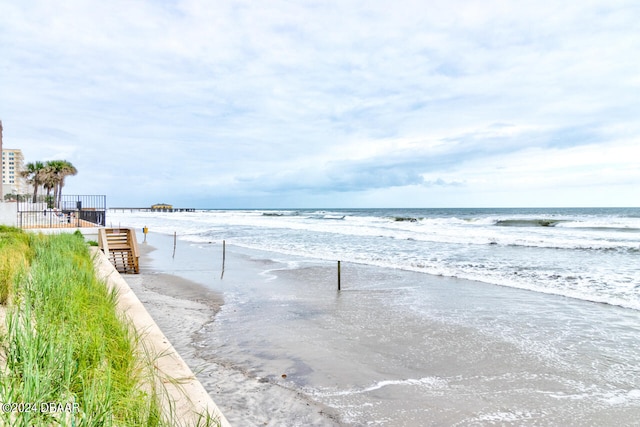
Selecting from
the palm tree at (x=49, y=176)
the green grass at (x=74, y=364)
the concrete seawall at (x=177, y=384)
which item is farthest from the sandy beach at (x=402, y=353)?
the palm tree at (x=49, y=176)

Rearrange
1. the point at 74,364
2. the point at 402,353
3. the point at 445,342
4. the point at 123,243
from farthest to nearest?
the point at 123,243 → the point at 445,342 → the point at 402,353 → the point at 74,364

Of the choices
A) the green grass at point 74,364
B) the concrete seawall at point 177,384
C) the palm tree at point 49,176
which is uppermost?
the palm tree at point 49,176

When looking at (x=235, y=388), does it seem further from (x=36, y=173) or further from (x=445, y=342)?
(x=36, y=173)

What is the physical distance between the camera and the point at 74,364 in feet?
11.0

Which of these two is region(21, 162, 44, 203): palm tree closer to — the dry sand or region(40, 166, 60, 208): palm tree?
region(40, 166, 60, 208): palm tree

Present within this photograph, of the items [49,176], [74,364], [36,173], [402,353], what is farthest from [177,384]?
[36,173]

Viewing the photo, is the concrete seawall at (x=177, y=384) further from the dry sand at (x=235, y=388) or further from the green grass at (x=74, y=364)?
the dry sand at (x=235, y=388)

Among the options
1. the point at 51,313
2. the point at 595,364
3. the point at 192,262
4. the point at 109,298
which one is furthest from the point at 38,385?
the point at 192,262

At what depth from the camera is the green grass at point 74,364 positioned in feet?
9.05

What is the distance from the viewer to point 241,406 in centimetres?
508

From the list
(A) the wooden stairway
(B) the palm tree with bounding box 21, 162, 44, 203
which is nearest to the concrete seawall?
(A) the wooden stairway

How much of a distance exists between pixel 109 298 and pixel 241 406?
2440mm

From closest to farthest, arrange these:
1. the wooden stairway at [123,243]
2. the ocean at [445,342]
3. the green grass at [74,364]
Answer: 1. the green grass at [74,364]
2. the ocean at [445,342]
3. the wooden stairway at [123,243]

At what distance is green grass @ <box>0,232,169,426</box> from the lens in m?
2.76
